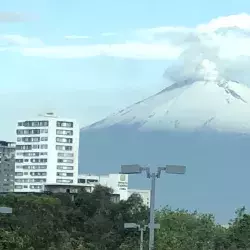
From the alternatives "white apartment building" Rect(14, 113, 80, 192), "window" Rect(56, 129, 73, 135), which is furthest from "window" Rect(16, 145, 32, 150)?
"window" Rect(56, 129, 73, 135)

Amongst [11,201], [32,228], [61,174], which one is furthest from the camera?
[61,174]

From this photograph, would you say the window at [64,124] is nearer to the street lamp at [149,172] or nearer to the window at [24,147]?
the window at [24,147]

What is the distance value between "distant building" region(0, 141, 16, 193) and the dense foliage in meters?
60.6

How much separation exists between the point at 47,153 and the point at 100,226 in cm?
6961

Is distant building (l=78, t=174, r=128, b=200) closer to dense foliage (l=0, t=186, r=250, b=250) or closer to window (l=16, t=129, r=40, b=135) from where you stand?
window (l=16, t=129, r=40, b=135)

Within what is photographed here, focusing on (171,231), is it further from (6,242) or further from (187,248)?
(6,242)

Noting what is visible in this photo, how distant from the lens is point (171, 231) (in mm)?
51688

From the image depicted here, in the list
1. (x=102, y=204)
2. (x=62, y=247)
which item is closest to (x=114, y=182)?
(x=102, y=204)

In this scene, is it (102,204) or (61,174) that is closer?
(102,204)

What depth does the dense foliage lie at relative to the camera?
45500mm

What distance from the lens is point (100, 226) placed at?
58969mm

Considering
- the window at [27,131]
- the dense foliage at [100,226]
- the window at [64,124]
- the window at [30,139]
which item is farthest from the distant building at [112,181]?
the dense foliage at [100,226]

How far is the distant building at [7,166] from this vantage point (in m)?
129

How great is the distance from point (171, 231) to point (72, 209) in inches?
494
